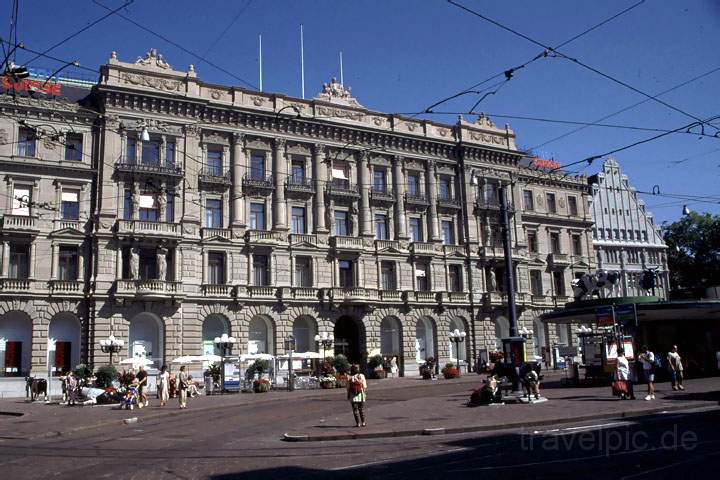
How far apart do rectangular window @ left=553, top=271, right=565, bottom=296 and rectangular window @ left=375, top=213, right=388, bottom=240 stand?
65.0 feet

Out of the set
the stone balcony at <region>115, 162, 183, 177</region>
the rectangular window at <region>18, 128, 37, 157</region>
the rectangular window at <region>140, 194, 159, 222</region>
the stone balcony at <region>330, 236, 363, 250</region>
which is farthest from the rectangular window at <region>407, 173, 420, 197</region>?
the rectangular window at <region>18, 128, 37, 157</region>

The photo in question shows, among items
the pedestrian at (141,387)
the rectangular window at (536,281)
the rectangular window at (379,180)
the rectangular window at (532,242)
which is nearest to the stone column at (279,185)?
the rectangular window at (379,180)

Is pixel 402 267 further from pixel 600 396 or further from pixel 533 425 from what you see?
pixel 533 425

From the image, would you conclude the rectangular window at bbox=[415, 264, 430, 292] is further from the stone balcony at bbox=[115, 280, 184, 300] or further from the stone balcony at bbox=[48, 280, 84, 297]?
the stone balcony at bbox=[48, 280, 84, 297]

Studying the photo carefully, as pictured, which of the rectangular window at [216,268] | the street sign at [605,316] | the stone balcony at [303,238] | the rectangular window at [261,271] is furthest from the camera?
the stone balcony at [303,238]

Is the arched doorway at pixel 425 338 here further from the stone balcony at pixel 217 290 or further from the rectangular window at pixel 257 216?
the stone balcony at pixel 217 290

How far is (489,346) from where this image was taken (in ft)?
192

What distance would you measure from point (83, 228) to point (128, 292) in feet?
17.4

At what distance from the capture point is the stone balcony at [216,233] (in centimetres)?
4769

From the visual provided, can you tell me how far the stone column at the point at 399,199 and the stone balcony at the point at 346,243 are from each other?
4099 millimetres

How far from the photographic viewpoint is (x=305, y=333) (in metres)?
51.8

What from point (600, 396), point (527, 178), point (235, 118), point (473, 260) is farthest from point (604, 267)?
point (600, 396)

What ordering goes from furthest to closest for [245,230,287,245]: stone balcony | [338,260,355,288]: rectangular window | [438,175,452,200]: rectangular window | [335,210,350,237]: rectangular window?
[438,175,452,200]: rectangular window
[335,210,350,237]: rectangular window
[338,260,355,288]: rectangular window
[245,230,287,245]: stone balcony

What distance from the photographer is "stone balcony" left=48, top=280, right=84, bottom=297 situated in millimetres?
42844
